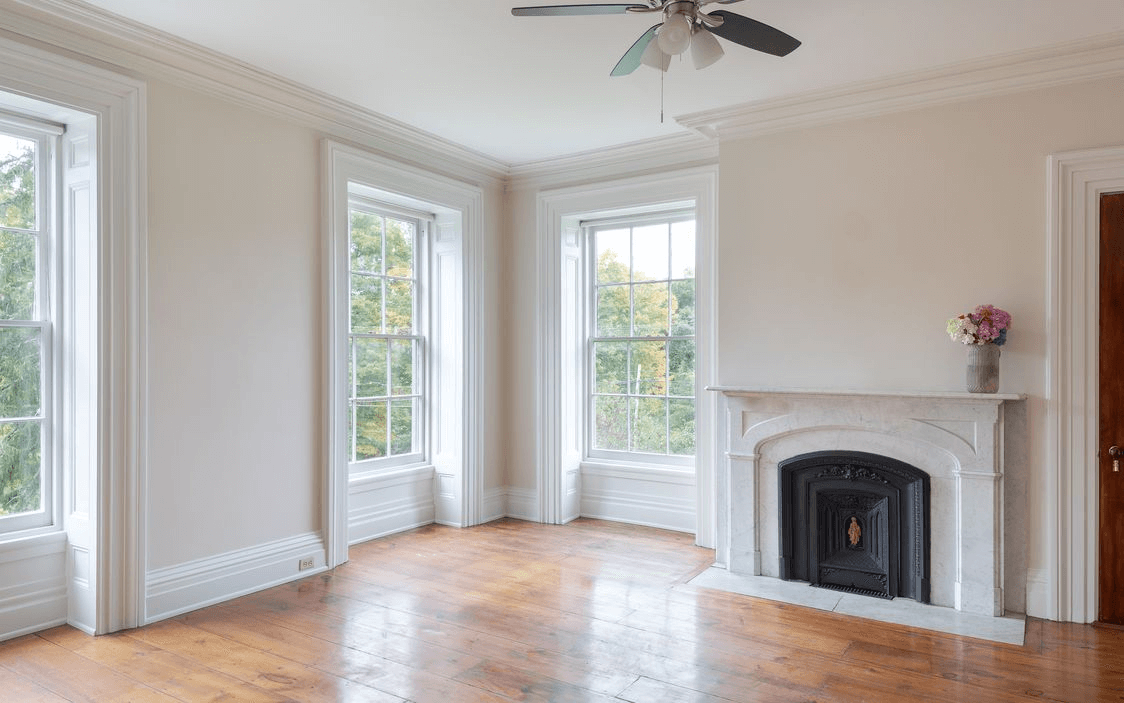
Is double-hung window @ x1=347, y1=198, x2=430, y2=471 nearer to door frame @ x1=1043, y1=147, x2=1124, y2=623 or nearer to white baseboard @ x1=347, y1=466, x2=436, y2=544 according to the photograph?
white baseboard @ x1=347, y1=466, x2=436, y2=544

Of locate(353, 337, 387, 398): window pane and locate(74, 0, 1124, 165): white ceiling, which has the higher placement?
locate(74, 0, 1124, 165): white ceiling

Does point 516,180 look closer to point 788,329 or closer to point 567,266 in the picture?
point 567,266

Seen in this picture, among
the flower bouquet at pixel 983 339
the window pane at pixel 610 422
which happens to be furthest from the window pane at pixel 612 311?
the flower bouquet at pixel 983 339

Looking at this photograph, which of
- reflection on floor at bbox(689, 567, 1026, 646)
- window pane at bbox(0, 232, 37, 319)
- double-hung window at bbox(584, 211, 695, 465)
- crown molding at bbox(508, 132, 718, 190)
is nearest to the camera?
window pane at bbox(0, 232, 37, 319)

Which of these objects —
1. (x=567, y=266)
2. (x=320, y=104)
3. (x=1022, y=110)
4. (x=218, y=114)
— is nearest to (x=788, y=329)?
(x=1022, y=110)

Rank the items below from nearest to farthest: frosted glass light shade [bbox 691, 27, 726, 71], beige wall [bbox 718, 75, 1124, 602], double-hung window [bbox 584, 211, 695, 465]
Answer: frosted glass light shade [bbox 691, 27, 726, 71]
beige wall [bbox 718, 75, 1124, 602]
double-hung window [bbox 584, 211, 695, 465]

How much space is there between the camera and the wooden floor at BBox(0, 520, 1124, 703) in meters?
2.94

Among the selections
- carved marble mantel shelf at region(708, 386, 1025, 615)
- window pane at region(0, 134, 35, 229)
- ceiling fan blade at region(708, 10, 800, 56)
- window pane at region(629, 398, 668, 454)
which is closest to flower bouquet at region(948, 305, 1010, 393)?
carved marble mantel shelf at region(708, 386, 1025, 615)

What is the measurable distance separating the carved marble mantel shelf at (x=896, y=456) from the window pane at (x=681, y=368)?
952mm

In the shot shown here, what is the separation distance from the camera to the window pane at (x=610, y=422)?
234 inches

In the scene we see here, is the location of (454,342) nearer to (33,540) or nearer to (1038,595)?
(33,540)

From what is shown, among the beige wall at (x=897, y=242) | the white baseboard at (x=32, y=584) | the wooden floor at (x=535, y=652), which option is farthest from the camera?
the beige wall at (x=897, y=242)

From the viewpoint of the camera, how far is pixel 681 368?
18.5ft

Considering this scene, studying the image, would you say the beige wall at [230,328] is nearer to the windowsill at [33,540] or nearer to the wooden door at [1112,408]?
the windowsill at [33,540]
